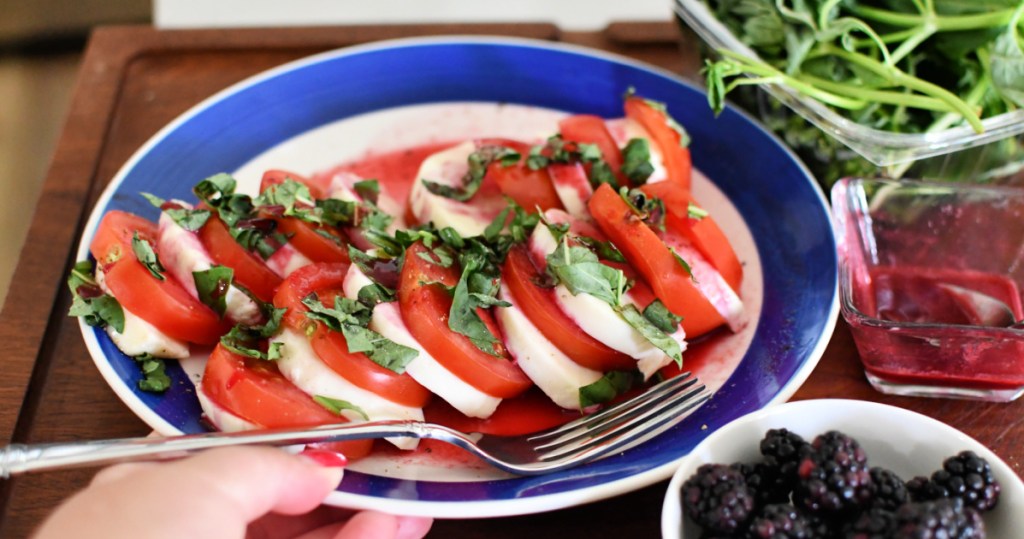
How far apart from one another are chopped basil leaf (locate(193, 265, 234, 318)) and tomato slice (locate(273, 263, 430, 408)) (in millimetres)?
105

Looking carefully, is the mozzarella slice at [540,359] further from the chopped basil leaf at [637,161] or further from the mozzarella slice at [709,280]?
the chopped basil leaf at [637,161]

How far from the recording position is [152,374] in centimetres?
174

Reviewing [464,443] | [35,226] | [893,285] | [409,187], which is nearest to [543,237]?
[464,443]

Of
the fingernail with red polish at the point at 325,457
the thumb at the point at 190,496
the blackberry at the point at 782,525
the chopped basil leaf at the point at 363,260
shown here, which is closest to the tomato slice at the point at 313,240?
the chopped basil leaf at the point at 363,260

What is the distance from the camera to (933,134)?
210 centimetres

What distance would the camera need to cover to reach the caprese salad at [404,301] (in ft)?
5.43

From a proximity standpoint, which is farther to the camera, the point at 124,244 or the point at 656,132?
the point at 656,132

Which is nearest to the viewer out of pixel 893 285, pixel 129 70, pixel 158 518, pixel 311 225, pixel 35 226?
pixel 158 518

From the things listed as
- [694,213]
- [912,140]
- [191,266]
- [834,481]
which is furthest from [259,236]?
[912,140]

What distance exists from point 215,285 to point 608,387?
83cm

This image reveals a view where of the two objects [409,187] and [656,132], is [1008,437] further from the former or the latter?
[409,187]

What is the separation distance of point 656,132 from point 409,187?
683 mm

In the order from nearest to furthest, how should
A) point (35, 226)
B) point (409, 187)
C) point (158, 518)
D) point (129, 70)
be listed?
1. point (158, 518)
2. point (35, 226)
3. point (409, 187)
4. point (129, 70)

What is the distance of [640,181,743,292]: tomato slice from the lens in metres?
1.92
